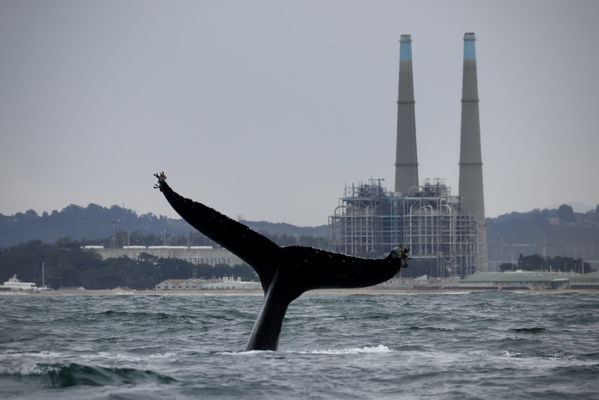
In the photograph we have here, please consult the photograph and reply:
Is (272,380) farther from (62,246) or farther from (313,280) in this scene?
(62,246)

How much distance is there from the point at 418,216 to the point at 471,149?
11.2 m

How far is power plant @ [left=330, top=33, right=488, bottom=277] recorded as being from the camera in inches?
5595

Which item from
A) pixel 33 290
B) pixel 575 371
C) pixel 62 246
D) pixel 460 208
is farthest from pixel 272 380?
pixel 62 246

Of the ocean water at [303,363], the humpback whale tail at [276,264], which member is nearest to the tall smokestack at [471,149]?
the ocean water at [303,363]

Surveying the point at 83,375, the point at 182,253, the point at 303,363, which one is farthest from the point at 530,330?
the point at 182,253

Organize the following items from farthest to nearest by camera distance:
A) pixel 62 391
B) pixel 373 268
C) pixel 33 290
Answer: pixel 33 290 < pixel 373 268 < pixel 62 391

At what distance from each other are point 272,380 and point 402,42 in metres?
131

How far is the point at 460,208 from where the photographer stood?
14425 cm

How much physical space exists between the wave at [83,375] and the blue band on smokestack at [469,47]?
427 feet

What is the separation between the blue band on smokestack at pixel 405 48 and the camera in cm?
14438

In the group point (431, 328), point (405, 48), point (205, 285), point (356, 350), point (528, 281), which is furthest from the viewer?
point (405, 48)

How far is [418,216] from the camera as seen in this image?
145m

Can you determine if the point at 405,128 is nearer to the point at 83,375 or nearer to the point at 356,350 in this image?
the point at 356,350

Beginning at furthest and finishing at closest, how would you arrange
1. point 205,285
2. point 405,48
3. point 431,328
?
point 405,48 → point 205,285 → point 431,328
